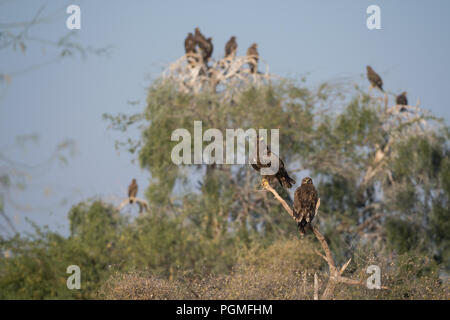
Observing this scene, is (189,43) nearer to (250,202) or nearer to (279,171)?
(250,202)

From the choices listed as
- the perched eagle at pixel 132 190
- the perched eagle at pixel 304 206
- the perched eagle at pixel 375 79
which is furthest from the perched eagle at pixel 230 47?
the perched eagle at pixel 304 206

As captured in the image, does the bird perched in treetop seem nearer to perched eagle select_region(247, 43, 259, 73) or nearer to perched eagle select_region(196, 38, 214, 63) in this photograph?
perched eagle select_region(196, 38, 214, 63)

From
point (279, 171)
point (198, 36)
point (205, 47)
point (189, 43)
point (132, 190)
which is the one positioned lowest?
point (279, 171)

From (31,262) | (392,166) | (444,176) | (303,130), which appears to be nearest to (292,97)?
(303,130)

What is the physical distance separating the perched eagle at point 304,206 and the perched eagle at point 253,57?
49.7ft

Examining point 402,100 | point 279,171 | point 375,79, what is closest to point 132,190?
point 375,79

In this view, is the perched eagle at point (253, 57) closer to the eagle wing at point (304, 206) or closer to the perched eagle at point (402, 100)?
the perched eagle at point (402, 100)

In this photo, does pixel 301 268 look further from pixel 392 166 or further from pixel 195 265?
pixel 392 166

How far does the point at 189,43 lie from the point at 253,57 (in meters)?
2.68

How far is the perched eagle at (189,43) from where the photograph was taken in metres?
25.7

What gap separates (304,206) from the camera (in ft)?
33.0

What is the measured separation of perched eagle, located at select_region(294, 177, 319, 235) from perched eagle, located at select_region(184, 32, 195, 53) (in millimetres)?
16272

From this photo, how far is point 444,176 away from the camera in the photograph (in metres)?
22.4

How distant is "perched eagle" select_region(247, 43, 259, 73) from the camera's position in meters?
25.0
